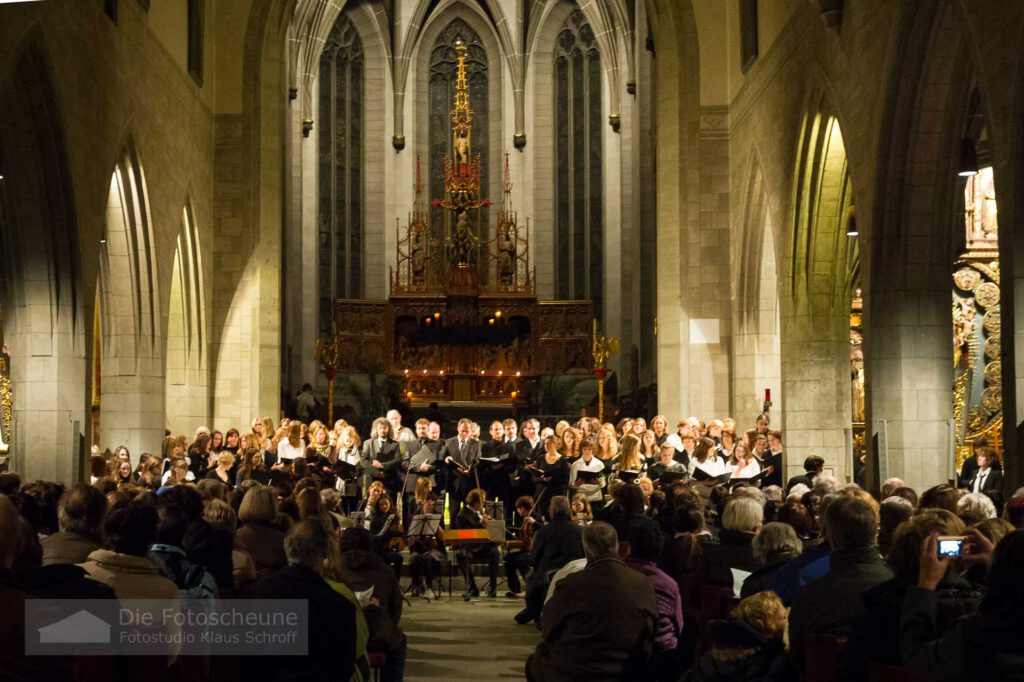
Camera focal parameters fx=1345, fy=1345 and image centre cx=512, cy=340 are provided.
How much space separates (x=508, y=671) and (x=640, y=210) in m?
21.0

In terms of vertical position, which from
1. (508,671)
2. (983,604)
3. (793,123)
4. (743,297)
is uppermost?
(793,123)

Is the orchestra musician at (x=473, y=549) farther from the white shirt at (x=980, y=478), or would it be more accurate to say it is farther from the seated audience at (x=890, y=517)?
the seated audience at (x=890, y=517)

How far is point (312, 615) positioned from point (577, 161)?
29.1m

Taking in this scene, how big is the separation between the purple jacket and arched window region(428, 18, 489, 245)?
2866 centimetres

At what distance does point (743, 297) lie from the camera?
783 inches

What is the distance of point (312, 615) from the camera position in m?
4.58

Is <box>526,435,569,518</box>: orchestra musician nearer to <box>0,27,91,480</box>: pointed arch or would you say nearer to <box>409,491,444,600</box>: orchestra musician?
<box>409,491,444,600</box>: orchestra musician

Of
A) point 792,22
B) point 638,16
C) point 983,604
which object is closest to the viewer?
point 983,604

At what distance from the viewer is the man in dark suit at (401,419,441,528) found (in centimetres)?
1432

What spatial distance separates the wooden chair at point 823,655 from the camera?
14.6 feet

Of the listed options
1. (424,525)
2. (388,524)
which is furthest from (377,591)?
(424,525)

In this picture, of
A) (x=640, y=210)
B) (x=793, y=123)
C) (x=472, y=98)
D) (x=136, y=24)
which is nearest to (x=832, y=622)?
(x=793, y=123)

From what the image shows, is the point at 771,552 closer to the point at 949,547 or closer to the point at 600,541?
the point at 600,541

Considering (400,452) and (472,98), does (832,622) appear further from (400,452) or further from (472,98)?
(472,98)
